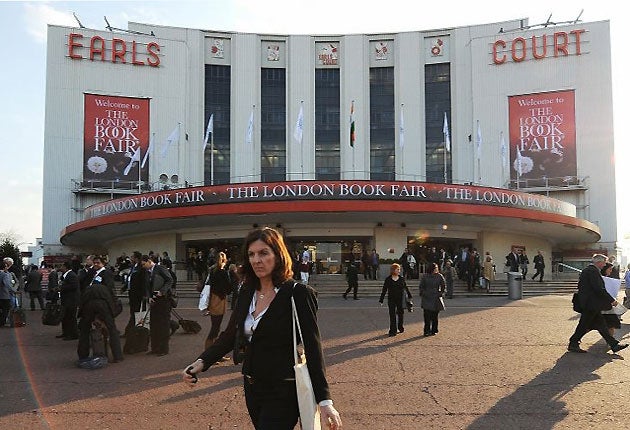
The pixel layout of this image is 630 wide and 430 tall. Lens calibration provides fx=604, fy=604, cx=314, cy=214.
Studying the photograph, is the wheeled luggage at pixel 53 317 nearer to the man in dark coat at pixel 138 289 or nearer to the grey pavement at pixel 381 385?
the grey pavement at pixel 381 385

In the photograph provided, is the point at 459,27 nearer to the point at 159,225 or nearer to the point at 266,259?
the point at 159,225

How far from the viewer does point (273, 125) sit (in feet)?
170

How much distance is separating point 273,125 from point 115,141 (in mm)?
13023

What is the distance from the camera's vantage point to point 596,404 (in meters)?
6.68

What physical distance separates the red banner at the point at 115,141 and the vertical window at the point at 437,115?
23.2 meters

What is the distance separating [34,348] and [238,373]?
187 inches

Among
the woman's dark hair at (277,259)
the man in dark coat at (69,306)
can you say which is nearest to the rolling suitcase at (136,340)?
the man in dark coat at (69,306)

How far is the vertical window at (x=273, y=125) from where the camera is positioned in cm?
5103

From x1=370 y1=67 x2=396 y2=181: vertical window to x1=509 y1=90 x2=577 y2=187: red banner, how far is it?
9.69 m

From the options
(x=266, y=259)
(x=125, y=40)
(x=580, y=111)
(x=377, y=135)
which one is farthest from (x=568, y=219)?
(x=125, y=40)

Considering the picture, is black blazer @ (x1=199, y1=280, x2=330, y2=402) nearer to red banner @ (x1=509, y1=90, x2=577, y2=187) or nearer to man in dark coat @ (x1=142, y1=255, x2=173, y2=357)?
man in dark coat @ (x1=142, y1=255, x2=173, y2=357)

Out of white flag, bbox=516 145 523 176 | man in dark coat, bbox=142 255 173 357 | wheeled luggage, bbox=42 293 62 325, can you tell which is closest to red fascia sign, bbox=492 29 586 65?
white flag, bbox=516 145 523 176

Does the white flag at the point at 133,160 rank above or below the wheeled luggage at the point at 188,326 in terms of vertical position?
above

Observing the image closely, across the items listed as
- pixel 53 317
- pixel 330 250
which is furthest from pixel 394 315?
pixel 330 250
